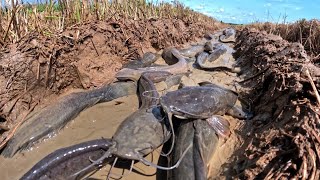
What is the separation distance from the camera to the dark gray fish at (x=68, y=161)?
328 centimetres

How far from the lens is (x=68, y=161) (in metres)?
3.44

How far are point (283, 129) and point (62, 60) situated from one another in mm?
4100

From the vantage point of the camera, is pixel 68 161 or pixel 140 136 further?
pixel 140 136

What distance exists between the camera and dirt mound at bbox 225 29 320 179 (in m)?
2.59

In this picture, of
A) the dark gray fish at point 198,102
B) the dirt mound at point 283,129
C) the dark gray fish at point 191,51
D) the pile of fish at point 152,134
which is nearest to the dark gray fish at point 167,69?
the dark gray fish at point 191,51

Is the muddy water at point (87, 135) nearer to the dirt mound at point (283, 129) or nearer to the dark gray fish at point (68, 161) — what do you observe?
the dark gray fish at point (68, 161)

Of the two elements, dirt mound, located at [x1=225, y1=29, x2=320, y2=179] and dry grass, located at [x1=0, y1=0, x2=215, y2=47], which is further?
dry grass, located at [x1=0, y1=0, x2=215, y2=47]

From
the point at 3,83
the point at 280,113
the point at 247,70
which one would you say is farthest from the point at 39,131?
the point at 247,70

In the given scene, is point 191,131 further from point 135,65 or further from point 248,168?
point 135,65

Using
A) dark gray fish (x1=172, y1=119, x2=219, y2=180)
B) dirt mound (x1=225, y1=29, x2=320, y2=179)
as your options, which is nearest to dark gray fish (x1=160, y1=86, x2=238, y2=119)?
dark gray fish (x1=172, y1=119, x2=219, y2=180)

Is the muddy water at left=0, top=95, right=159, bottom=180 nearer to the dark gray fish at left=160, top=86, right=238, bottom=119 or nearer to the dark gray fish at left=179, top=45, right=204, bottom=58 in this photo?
the dark gray fish at left=160, top=86, right=238, bottom=119

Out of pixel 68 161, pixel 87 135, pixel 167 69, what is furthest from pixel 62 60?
pixel 68 161

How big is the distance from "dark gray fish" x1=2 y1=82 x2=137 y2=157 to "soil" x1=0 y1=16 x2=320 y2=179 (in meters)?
0.25

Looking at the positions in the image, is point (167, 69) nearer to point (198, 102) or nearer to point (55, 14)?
point (55, 14)
